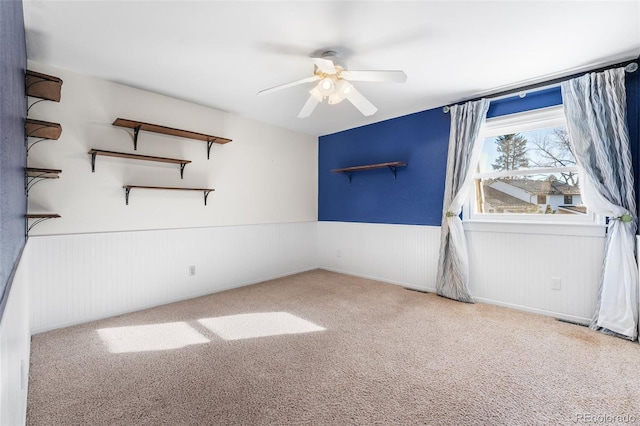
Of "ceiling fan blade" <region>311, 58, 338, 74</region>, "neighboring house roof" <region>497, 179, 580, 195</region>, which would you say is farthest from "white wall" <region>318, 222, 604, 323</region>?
"ceiling fan blade" <region>311, 58, 338, 74</region>

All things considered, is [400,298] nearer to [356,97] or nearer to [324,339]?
[324,339]

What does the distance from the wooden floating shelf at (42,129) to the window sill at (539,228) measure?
4194mm

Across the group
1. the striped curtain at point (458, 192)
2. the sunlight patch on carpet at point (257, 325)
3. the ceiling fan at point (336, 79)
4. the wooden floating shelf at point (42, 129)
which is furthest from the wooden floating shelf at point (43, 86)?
the striped curtain at point (458, 192)

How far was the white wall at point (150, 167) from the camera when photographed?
9.01ft

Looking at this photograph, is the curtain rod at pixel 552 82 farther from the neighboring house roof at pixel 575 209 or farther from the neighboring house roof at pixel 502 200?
the neighboring house roof at pixel 575 209

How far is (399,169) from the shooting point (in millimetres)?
4227

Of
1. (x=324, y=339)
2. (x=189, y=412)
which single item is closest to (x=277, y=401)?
(x=189, y=412)

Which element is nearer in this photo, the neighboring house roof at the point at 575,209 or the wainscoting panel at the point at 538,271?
the wainscoting panel at the point at 538,271

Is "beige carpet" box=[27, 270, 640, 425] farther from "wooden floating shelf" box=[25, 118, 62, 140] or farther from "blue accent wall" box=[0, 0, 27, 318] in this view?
"wooden floating shelf" box=[25, 118, 62, 140]

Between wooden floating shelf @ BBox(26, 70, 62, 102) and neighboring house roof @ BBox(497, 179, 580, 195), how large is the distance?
449cm

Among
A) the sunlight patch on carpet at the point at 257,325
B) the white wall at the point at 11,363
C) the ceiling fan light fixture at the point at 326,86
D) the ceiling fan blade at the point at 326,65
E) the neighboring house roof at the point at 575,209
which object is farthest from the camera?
the neighboring house roof at the point at 575,209

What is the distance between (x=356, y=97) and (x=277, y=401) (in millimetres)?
2379

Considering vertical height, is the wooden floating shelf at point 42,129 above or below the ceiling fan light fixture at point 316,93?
below

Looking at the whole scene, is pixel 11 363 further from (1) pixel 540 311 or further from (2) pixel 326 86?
(1) pixel 540 311
